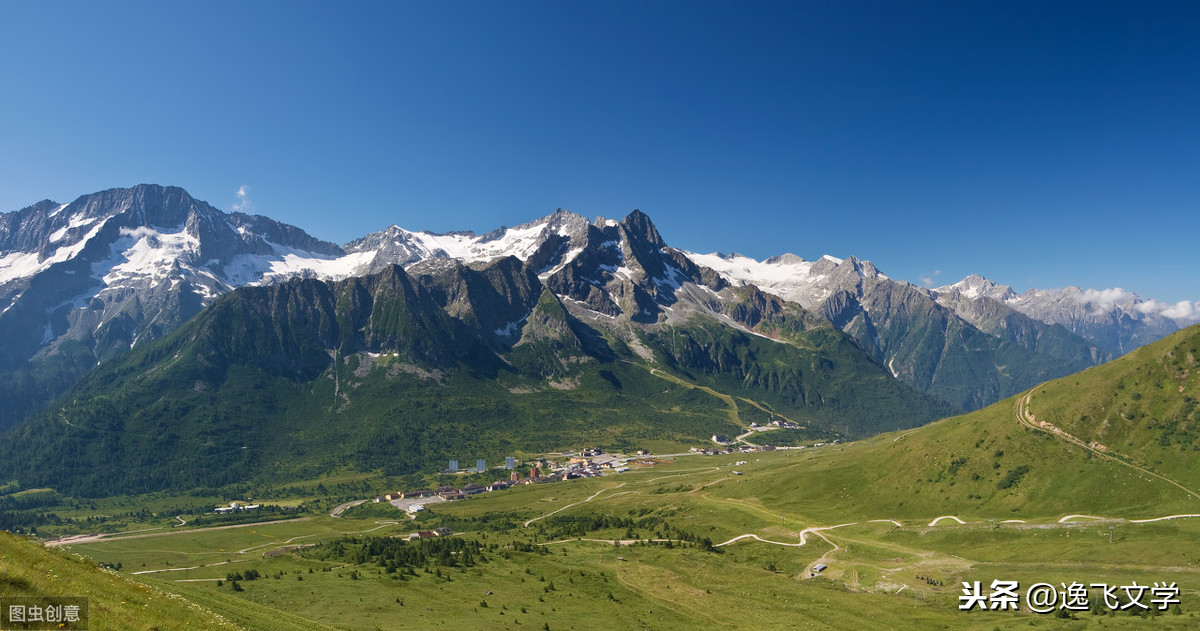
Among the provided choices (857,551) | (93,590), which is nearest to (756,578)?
(857,551)

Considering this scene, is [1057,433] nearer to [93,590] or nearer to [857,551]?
[857,551]

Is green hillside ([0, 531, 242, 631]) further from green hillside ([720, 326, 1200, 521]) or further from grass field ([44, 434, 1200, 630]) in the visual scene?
green hillside ([720, 326, 1200, 521])

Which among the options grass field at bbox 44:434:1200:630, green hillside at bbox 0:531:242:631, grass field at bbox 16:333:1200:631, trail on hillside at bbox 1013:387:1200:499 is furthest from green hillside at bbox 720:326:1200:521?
green hillside at bbox 0:531:242:631

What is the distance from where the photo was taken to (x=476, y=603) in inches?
4026

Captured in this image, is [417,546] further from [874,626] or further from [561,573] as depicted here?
[874,626]

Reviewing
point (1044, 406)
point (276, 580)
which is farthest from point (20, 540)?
point (1044, 406)

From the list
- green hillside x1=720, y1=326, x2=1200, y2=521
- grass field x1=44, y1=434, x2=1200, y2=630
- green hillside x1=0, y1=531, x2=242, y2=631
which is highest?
green hillside x1=0, y1=531, x2=242, y2=631

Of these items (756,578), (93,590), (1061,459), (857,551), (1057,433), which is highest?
(93,590)

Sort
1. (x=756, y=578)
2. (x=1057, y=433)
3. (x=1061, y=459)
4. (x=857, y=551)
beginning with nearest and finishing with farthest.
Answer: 1. (x=756, y=578)
2. (x=857, y=551)
3. (x=1061, y=459)
4. (x=1057, y=433)

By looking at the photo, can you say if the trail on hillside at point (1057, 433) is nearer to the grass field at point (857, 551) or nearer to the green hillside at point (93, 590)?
the grass field at point (857, 551)

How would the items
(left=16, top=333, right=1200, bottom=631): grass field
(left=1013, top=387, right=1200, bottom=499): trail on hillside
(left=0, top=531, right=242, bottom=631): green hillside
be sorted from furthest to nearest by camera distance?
1. (left=1013, top=387, right=1200, bottom=499): trail on hillside
2. (left=16, top=333, right=1200, bottom=631): grass field
3. (left=0, top=531, right=242, bottom=631): green hillside

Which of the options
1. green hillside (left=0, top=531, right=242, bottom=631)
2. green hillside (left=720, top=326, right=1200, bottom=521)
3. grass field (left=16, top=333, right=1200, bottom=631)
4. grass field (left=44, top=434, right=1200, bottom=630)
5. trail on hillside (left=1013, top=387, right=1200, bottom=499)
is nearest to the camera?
green hillside (left=0, top=531, right=242, bottom=631)

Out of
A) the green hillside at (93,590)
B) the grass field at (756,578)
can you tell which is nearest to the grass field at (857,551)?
the grass field at (756,578)

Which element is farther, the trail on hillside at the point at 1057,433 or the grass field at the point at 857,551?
the trail on hillside at the point at 1057,433
